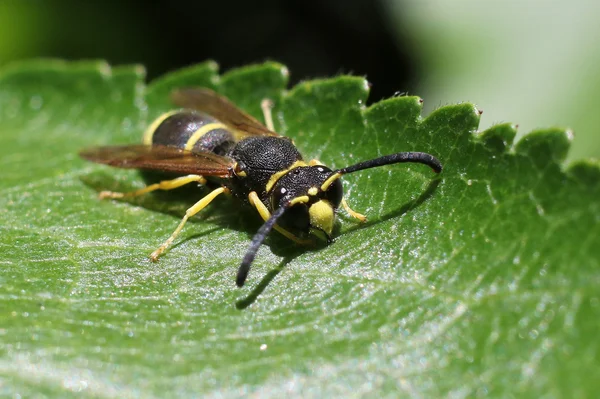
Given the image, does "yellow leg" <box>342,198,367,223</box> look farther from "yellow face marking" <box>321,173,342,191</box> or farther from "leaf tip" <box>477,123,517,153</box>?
"leaf tip" <box>477,123,517,153</box>

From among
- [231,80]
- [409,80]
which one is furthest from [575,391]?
[409,80]

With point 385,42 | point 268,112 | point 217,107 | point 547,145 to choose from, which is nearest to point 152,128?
point 217,107

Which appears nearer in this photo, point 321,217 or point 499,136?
point 499,136

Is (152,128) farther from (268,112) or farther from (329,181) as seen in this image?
(329,181)

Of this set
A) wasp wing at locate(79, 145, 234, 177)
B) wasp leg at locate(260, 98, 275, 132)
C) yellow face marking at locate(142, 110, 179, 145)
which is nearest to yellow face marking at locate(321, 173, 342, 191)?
wasp wing at locate(79, 145, 234, 177)

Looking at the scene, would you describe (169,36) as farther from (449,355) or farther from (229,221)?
(449,355)

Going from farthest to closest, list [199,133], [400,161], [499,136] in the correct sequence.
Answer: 1. [199,133]
2. [400,161]
3. [499,136]

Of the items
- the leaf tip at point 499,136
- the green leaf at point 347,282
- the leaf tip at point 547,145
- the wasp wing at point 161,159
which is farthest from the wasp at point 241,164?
the leaf tip at point 547,145
